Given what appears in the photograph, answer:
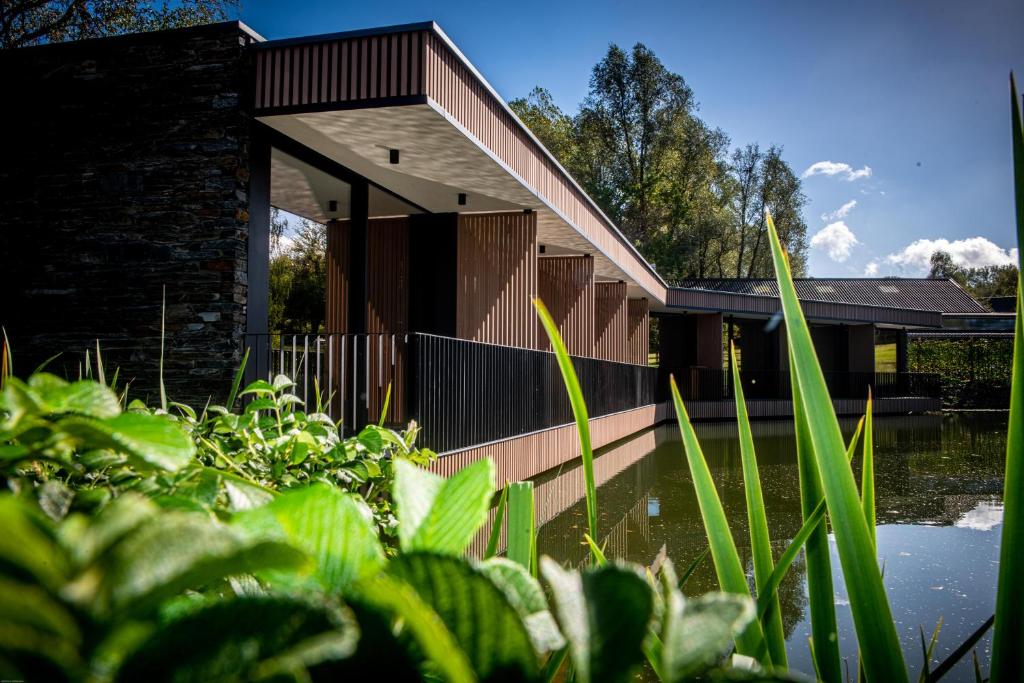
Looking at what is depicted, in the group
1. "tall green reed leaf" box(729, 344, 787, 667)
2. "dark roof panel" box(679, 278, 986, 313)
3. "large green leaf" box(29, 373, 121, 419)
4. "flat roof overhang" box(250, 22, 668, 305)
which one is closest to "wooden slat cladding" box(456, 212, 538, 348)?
"flat roof overhang" box(250, 22, 668, 305)

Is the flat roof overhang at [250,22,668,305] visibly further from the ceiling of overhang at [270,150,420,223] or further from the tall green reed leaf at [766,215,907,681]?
the tall green reed leaf at [766,215,907,681]

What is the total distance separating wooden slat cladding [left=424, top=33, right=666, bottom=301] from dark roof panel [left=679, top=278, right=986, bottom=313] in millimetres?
18273

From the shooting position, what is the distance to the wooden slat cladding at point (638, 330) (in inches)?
671

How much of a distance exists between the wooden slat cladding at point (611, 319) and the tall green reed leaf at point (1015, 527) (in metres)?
12.9

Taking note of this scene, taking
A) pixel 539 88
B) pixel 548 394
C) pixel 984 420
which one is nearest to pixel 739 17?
pixel 539 88

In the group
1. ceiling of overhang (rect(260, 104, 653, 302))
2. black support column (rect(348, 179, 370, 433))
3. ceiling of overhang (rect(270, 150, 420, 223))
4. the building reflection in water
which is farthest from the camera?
black support column (rect(348, 179, 370, 433))

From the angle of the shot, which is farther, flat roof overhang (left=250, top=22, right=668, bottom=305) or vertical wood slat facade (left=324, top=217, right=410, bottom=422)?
vertical wood slat facade (left=324, top=217, right=410, bottom=422)

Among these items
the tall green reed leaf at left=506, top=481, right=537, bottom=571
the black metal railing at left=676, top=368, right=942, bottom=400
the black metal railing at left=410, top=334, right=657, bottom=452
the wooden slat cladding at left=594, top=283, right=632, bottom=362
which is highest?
the wooden slat cladding at left=594, top=283, right=632, bottom=362

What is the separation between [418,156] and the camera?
263 inches

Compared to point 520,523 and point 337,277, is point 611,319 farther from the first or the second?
point 520,523

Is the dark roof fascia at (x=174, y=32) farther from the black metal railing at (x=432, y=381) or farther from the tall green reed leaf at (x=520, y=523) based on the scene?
the tall green reed leaf at (x=520, y=523)

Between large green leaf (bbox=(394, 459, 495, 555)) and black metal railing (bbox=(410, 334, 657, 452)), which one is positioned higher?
large green leaf (bbox=(394, 459, 495, 555))

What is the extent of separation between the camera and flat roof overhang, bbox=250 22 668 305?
5.30m

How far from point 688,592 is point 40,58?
6.34 meters
